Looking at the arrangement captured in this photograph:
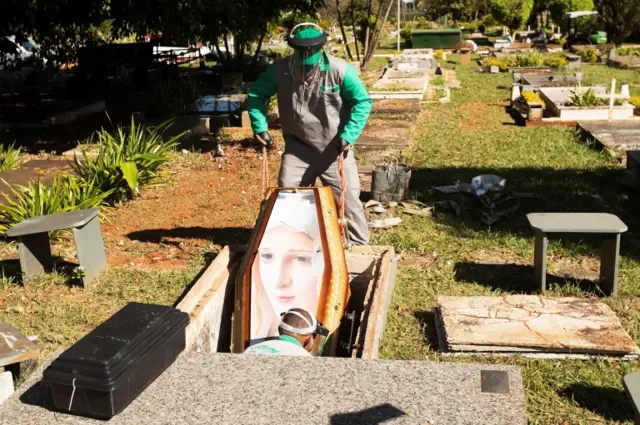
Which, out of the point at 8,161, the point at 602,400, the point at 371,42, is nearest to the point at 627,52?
the point at 371,42

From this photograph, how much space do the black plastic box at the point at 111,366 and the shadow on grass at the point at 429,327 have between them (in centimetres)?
204

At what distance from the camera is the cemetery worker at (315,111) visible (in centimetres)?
563

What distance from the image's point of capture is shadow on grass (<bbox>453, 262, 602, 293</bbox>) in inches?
229

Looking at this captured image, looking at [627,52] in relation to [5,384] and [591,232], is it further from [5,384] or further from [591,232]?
[5,384]

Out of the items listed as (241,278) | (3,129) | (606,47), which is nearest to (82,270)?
(241,278)

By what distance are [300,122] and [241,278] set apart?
1.40 m

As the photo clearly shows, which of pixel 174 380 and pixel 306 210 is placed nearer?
pixel 174 380

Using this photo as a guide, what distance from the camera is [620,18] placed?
37.5 metres

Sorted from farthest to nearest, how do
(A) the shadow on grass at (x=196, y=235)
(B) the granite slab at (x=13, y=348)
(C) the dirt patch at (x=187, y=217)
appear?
(A) the shadow on grass at (x=196, y=235), (C) the dirt patch at (x=187, y=217), (B) the granite slab at (x=13, y=348)

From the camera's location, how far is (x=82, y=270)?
6.03m

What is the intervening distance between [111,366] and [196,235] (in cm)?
430

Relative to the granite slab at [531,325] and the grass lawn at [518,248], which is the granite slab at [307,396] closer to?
the grass lawn at [518,248]

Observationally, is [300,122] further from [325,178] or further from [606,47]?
[606,47]

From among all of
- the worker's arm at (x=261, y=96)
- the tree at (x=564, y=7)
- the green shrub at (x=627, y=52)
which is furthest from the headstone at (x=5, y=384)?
the tree at (x=564, y=7)
